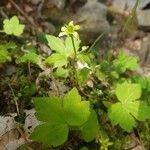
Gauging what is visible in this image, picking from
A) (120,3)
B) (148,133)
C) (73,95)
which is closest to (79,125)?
(73,95)

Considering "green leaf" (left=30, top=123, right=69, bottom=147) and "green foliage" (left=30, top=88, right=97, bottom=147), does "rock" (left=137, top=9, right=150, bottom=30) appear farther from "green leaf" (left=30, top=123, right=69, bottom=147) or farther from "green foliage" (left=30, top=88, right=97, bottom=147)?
"green leaf" (left=30, top=123, right=69, bottom=147)

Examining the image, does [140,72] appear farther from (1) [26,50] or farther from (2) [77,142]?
(2) [77,142]

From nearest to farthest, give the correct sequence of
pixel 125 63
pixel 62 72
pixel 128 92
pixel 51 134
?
1. pixel 51 134
2. pixel 128 92
3. pixel 62 72
4. pixel 125 63

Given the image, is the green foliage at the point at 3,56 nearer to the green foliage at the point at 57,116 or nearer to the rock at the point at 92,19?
the green foliage at the point at 57,116

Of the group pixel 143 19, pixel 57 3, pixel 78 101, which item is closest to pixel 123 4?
pixel 143 19

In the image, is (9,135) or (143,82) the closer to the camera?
(9,135)

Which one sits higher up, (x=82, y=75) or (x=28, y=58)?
(x=28, y=58)

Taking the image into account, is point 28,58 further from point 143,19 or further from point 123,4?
point 123,4

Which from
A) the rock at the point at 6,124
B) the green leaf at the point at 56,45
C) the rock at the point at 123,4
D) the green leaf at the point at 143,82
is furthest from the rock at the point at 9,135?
the rock at the point at 123,4

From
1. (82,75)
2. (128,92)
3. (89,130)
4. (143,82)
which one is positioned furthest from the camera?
(143,82)
